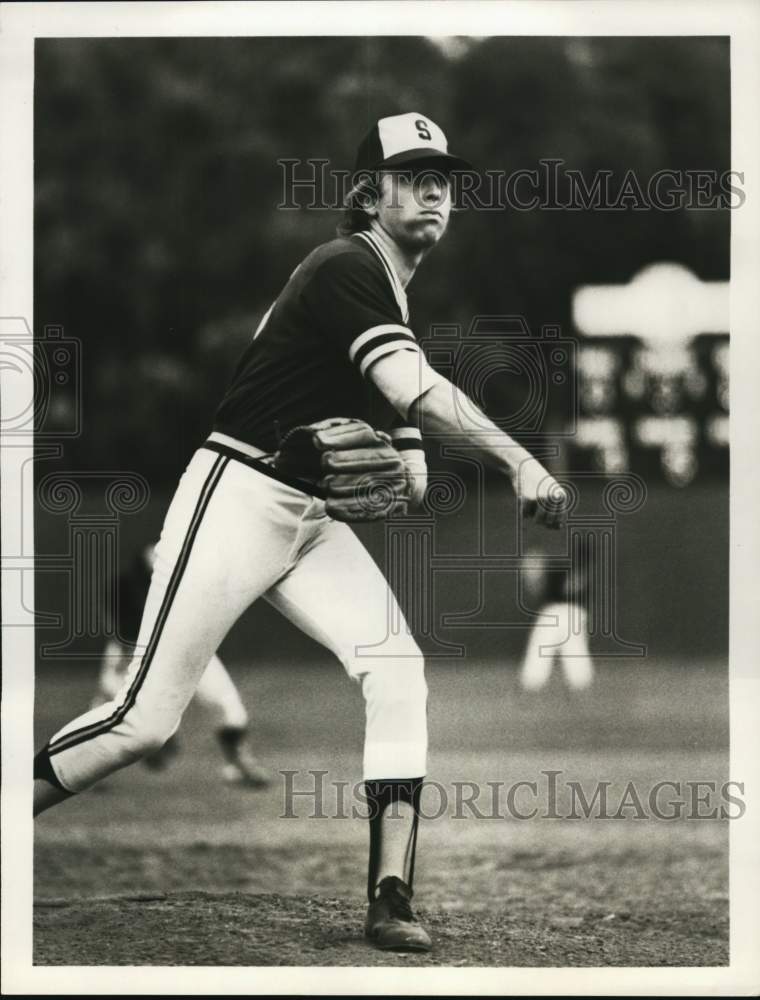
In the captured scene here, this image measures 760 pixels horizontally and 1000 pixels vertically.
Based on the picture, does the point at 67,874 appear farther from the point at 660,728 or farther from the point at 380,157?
the point at 380,157

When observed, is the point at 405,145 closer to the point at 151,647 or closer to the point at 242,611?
the point at 242,611

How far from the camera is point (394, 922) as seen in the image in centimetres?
571

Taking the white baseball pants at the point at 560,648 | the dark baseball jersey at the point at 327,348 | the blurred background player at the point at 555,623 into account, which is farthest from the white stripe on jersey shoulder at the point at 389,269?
the white baseball pants at the point at 560,648

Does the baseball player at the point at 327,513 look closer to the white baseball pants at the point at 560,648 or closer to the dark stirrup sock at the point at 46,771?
the dark stirrup sock at the point at 46,771

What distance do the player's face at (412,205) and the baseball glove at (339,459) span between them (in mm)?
681

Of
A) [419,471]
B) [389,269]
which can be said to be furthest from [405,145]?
[419,471]

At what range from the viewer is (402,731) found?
5.61 m

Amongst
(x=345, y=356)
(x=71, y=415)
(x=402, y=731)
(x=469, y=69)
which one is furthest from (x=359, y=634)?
(x=469, y=69)

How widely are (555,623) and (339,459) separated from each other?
97cm

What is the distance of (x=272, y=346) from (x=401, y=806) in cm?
159

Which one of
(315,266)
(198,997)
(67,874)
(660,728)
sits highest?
(315,266)

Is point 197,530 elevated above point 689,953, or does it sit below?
above

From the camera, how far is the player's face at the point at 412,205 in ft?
19.4

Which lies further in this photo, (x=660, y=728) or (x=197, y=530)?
(x=660, y=728)
